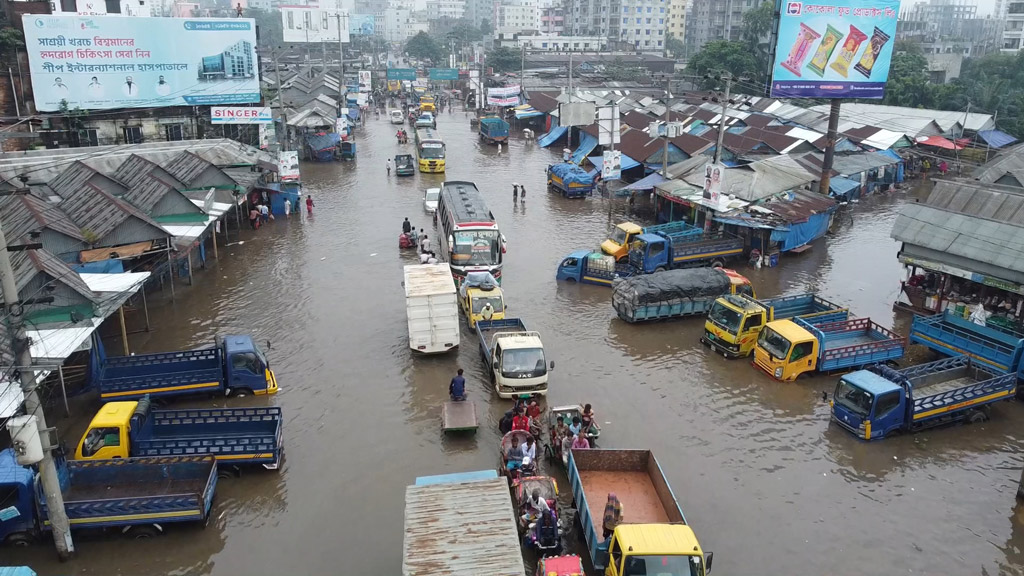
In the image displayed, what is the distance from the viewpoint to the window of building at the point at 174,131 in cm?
4500

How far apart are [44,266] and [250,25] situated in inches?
1210

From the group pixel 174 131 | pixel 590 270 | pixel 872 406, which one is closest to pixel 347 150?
pixel 174 131

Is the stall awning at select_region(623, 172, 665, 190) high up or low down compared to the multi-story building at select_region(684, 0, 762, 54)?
down

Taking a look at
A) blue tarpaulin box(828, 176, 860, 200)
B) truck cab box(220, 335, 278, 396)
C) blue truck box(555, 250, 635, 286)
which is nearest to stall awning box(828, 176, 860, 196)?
blue tarpaulin box(828, 176, 860, 200)

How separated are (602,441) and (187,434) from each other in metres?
9.25

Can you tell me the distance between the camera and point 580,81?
93688 mm

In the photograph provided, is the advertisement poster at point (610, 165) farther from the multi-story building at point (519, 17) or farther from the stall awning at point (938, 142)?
the multi-story building at point (519, 17)

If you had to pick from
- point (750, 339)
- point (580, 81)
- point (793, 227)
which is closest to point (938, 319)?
point (750, 339)

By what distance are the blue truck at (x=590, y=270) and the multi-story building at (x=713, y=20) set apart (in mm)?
97006

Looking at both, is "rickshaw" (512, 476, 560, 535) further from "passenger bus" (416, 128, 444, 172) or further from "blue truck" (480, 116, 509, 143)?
"blue truck" (480, 116, 509, 143)

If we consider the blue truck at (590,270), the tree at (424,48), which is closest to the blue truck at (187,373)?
the blue truck at (590,270)

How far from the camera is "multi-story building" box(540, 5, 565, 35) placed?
6580 inches

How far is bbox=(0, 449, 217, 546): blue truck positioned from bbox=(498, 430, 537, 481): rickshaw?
18.7 ft

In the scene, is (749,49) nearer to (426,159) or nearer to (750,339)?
(426,159)
